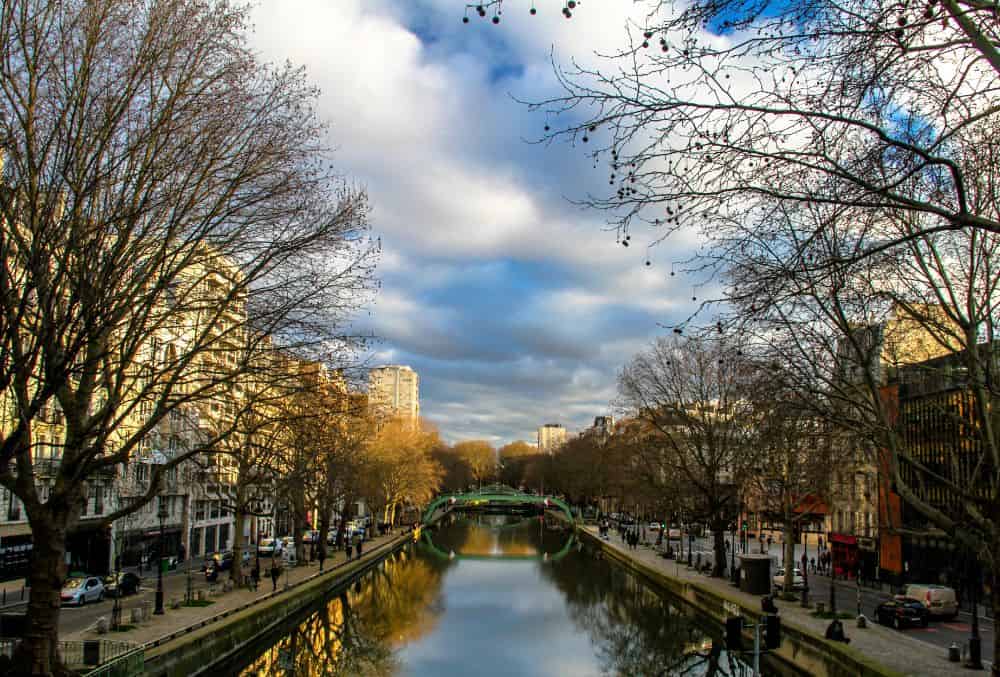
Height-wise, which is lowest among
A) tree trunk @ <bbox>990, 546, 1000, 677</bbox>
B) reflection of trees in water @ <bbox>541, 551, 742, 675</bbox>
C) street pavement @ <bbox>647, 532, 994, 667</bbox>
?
reflection of trees in water @ <bbox>541, 551, 742, 675</bbox>

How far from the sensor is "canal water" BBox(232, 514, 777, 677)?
26562 mm

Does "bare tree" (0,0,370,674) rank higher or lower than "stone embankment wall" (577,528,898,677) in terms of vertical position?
higher

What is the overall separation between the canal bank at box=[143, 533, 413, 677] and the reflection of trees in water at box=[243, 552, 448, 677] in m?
0.79

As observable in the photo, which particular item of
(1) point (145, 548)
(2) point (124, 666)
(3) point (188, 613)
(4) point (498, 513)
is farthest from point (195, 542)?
(4) point (498, 513)

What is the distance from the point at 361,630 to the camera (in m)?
32.4

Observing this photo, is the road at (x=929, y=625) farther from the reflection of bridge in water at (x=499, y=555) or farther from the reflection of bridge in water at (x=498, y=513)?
the reflection of bridge in water at (x=498, y=513)

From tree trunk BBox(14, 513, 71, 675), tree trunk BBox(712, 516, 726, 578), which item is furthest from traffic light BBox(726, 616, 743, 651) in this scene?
tree trunk BBox(712, 516, 726, 578)

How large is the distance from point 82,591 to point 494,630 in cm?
1676

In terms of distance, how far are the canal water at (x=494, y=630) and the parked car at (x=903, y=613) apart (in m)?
6.13

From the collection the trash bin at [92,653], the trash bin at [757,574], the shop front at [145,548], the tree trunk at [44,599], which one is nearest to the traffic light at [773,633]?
the tree trunk at [44,599]

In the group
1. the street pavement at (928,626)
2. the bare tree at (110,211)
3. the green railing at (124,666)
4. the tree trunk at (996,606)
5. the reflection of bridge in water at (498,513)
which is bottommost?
the reflection of bridge in water at (498,513)

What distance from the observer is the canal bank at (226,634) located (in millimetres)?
20297

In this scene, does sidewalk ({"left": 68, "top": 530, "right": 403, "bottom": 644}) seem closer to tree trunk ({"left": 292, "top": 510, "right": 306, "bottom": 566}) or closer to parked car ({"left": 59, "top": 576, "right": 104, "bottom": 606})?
parked car ({"left": 59, "top": 576, "right": 104, "bottom": 606})

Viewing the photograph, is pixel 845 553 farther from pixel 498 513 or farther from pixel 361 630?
pixel 498 513
